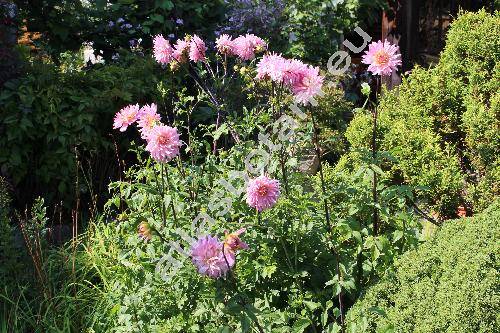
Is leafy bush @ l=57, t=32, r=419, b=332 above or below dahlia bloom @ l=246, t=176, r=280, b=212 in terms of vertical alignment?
below

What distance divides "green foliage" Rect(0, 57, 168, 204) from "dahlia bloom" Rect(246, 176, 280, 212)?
2606mm

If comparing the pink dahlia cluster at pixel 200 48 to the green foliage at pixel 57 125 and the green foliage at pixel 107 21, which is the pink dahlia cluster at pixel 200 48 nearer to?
the green foliage at pixel 57 125

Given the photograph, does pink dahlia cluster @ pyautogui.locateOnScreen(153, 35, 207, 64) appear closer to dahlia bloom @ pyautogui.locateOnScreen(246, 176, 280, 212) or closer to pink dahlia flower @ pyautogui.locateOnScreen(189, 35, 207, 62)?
pink dahlia flower @ pyautogui.locateOnScreen(189, 35, 207, 62)

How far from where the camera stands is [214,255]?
188 centimetres

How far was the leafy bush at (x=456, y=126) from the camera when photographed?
2.88 meters

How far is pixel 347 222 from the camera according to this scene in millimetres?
2520

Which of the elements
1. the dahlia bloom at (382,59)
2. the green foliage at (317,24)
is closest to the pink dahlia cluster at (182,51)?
the dahlia bloom at (382,59)

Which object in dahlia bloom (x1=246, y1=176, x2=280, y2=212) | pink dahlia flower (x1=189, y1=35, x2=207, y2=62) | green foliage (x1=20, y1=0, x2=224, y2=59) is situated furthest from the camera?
green foliage (x1=20, y1=0, x2=224, y2=59)

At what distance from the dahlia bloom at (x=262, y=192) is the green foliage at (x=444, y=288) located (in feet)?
1.78

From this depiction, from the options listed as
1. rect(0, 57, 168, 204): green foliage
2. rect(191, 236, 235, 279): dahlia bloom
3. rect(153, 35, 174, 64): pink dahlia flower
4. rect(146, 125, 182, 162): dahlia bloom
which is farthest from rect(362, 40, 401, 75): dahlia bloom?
rect(0, 57, 168, 204): green foliage

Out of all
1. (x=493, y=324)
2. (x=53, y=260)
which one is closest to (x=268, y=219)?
(x=493, y=324)

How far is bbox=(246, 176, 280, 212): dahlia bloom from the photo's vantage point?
2.12 m

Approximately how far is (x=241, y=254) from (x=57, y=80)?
2841 mm

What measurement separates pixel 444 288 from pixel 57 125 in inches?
133
